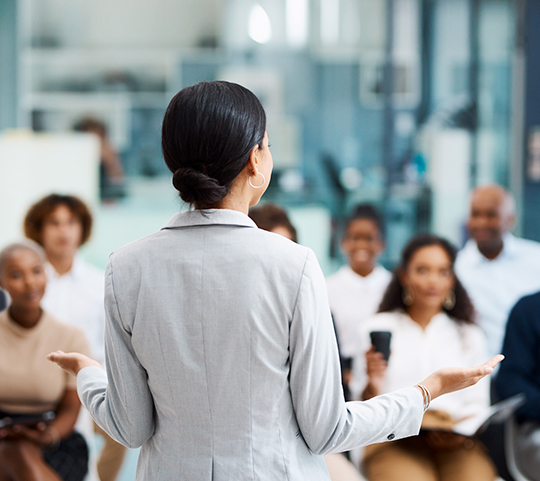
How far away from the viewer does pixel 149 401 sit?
Result: 0.92 metres

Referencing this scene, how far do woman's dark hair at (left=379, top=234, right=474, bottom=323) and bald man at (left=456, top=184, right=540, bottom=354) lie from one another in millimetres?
600

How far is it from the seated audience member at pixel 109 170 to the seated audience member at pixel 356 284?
175 cm

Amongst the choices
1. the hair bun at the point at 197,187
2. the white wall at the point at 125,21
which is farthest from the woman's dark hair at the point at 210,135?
the white wall at the point at 125,21

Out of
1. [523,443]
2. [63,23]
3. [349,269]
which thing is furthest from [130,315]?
[63,23]

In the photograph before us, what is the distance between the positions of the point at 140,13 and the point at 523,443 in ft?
12.0

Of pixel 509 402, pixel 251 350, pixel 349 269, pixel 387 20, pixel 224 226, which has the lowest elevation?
Answer: pixel 509 402

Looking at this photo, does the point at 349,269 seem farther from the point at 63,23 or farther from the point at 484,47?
the point at 63,23

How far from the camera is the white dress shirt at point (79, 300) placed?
2.62 m

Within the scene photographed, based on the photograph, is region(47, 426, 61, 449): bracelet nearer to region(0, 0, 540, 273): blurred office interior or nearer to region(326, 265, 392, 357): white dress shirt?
region(326, 265, 392, 357): white dress shirt

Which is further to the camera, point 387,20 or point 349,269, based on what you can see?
point 387,20

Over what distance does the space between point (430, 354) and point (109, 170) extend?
8.91ft

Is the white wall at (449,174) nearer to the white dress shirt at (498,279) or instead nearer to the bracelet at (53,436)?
the white dress shirt at (498,279)

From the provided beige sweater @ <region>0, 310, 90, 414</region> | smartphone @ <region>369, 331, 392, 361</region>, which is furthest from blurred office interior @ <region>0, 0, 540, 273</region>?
smartphone @ <region>369, 331, 392, 361</region>

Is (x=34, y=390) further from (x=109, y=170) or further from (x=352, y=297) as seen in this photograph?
(x=109, y=170)
